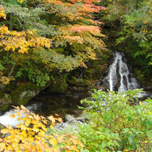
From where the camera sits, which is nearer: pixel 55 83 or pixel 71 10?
pixel 71 10

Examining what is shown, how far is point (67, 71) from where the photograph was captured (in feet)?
34.4

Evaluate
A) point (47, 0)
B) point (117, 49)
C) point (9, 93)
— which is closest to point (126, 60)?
point (117, 49)

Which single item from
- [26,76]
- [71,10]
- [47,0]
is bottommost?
[26,76]

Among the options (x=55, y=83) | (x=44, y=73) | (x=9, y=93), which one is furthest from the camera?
(x=55, y=83)

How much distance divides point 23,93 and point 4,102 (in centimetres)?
100

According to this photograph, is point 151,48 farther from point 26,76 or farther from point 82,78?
point 26,76

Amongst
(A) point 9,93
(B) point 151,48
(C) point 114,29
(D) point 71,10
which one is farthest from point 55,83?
(C) point 114,29

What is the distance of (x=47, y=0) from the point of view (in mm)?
5988

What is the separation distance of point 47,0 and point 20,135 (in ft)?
19.7

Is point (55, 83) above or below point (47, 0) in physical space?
below

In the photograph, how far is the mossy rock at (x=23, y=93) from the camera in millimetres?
6945

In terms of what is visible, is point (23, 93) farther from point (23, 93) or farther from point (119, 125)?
point (119, 125)

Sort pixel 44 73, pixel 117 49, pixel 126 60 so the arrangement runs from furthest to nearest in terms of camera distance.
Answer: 1. pixel 117 49
2. pixel 126 60
3. pixel 44 73

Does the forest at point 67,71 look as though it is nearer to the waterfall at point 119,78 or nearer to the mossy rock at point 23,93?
the mossy rock at point 23,93
